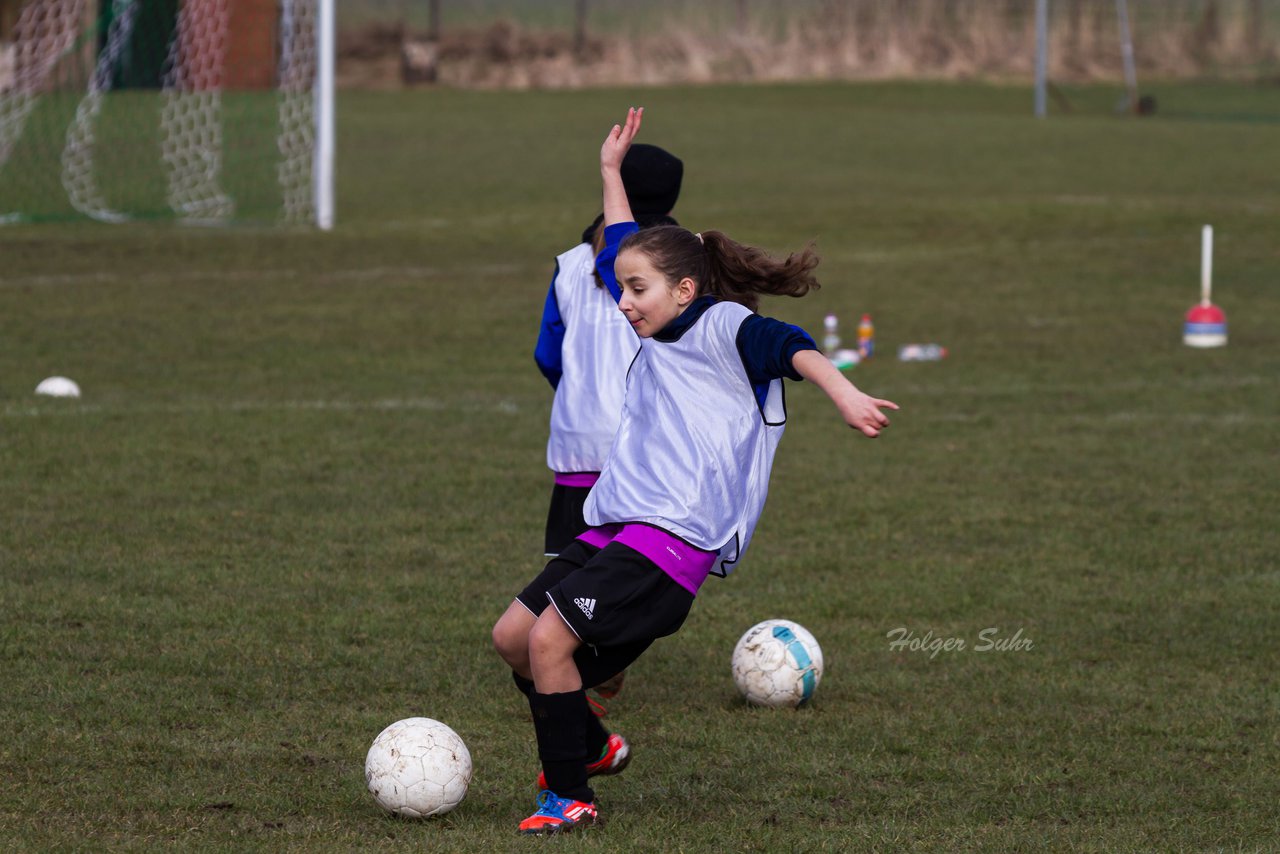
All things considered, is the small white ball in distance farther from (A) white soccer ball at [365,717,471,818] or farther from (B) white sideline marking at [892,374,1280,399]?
(A) white soccer ball at [365,717,471,818]

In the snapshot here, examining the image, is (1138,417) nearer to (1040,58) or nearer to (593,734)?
(593,734)

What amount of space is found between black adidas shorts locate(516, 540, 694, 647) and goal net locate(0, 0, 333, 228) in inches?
624

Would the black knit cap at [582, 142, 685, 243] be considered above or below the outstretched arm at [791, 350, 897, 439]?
above

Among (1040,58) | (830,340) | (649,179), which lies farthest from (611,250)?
(1040,58)

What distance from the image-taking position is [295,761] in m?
5.09

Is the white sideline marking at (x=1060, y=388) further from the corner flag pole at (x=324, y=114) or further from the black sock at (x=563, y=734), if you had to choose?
the corner flag pole at (x=324, y=114)

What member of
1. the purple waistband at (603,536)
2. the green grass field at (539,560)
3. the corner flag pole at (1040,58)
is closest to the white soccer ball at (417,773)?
the green grass field at (539,560)

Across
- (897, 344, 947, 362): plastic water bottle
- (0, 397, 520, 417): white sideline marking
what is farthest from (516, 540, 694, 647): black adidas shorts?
(897, 344, 947, 362): plastic water bottle

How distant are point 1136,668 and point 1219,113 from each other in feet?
102

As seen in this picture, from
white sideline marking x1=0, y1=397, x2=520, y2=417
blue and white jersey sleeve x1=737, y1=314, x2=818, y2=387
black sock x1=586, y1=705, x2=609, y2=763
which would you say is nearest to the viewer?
blue and white jersey sleeve x1=737, y1=314, x2=818, y2=387

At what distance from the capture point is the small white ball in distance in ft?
34.7

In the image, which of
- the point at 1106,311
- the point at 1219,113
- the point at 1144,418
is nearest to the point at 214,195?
the point at 1106,311

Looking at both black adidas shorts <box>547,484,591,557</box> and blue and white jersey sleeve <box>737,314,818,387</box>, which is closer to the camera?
blue and white jersey sleeve <box>737,314,818,387</box>

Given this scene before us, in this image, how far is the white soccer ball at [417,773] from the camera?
461 cm
